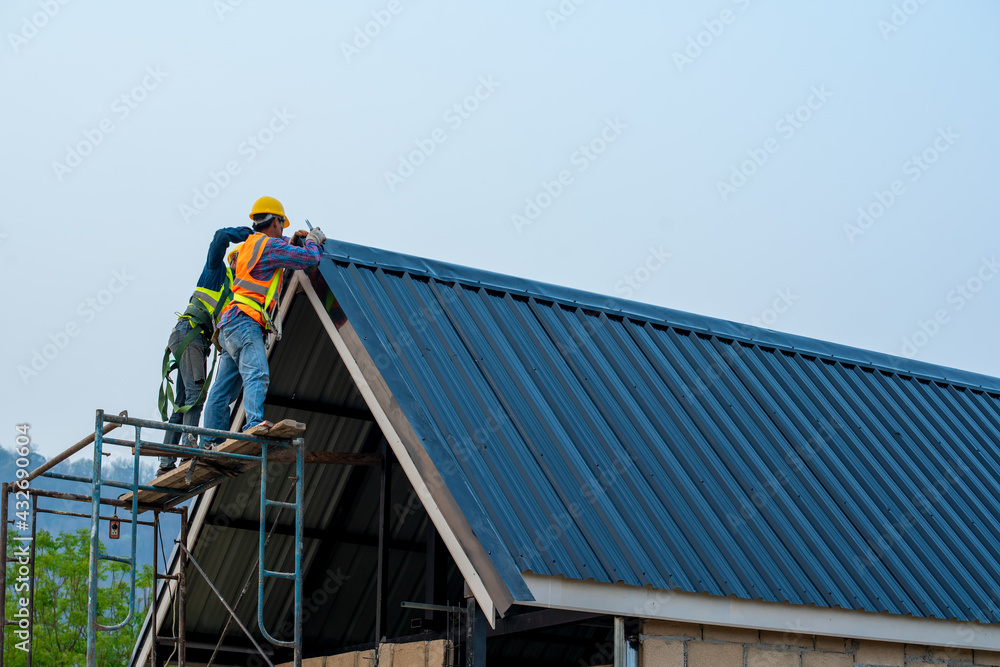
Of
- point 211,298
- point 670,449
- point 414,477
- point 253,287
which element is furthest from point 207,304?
point 670,449

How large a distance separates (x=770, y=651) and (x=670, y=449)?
2.23 m

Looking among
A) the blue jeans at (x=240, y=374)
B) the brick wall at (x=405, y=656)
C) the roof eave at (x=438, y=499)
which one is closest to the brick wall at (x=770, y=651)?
the roof eave at (x=438, y=499)

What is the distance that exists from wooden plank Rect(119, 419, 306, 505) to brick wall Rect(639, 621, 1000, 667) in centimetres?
357

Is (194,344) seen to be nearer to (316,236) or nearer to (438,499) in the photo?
(316,236)

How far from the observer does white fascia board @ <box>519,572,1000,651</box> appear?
8.30m

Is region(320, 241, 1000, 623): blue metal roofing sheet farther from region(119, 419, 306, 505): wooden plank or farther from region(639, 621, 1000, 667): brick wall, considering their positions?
region(119, 419, 306, 505): wooden plank

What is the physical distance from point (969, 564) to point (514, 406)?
5.28m

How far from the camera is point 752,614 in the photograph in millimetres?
9164

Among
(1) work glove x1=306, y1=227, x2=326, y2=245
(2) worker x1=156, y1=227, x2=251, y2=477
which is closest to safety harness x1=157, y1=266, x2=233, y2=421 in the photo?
(2) worker x1=156, y1=227, x2=251, y2=477

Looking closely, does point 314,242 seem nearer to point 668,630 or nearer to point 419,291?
point 419,291

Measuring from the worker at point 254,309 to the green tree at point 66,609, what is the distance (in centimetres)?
2710

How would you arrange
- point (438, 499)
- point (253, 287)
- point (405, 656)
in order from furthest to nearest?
point (253, 287) → point (405, 656) → point (438, 499)

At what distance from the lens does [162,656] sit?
47.1ft

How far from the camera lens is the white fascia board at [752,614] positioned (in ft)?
27.2
